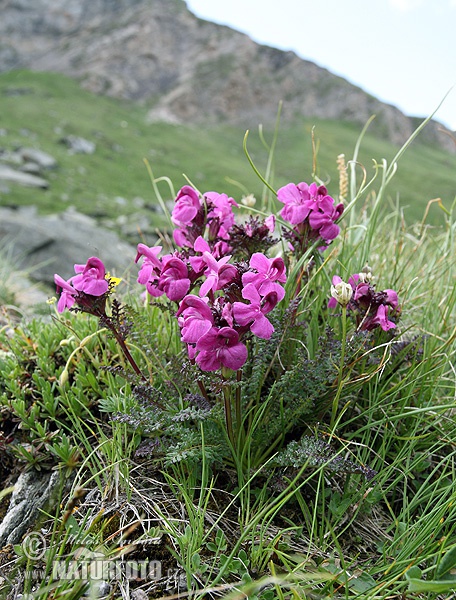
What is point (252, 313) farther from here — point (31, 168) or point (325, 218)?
point (31, 168)

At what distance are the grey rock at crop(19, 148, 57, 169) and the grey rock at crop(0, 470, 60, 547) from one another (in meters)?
23.5

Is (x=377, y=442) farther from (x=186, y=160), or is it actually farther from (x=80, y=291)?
(x=186, y=160)

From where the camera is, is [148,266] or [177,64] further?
[177,64]

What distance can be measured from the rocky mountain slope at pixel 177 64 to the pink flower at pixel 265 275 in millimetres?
55701

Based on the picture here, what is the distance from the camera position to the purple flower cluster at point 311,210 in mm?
1763

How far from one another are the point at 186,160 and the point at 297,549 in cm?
3738

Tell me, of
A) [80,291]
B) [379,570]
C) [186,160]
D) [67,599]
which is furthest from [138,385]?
[186,160]

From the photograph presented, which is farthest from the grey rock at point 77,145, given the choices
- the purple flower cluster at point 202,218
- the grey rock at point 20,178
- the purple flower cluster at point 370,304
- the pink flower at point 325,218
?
the purple flower cluster at point 370,304

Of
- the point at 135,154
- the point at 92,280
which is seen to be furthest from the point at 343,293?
the point at 135,154

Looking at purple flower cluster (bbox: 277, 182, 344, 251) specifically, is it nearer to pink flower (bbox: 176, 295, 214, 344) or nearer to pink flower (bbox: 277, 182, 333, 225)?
pink flower (bbox: 277, 182, 333, 225)

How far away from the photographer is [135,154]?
33.8 m

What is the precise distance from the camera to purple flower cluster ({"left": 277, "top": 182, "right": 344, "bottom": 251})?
1.76m

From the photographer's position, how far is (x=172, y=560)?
1.47 metres

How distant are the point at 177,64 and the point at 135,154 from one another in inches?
1444
